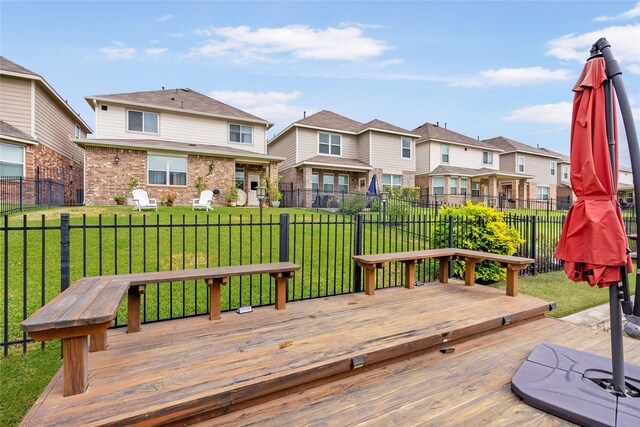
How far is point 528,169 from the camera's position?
32.4 metres

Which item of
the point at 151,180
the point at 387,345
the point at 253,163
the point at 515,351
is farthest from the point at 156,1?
the point at 515,351

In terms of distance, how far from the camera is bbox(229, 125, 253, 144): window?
19.7 meters

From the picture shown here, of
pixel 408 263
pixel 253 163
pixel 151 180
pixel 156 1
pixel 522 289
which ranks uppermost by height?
pixel 156 1

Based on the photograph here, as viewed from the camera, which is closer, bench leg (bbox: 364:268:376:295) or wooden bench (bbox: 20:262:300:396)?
wooden bench (bbox: 20:262:300:396)

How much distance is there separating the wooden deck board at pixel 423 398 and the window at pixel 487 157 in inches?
1159

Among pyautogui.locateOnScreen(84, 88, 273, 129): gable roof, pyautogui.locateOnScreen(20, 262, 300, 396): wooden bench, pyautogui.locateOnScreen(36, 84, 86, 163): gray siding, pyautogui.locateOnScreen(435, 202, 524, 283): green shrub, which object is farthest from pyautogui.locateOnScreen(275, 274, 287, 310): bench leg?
pyautogui.locateOnScreen(36, 84, 86, 163): gray siding

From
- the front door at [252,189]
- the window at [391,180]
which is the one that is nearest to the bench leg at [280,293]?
the front door at [252,189]

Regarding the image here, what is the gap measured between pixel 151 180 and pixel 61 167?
20.0 feet

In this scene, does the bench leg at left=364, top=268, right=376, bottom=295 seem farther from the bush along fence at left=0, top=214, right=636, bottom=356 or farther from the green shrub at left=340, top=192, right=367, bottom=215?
the green shrub at left=340, top=192, right=367, bottom=215

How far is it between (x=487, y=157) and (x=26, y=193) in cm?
3343

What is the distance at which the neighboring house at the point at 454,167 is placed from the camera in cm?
2595

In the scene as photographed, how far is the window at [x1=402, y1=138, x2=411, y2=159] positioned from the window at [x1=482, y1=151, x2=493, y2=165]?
9.46 meters

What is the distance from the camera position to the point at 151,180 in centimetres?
1642

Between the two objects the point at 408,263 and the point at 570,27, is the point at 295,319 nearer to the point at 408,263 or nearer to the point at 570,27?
the point at 408,263
